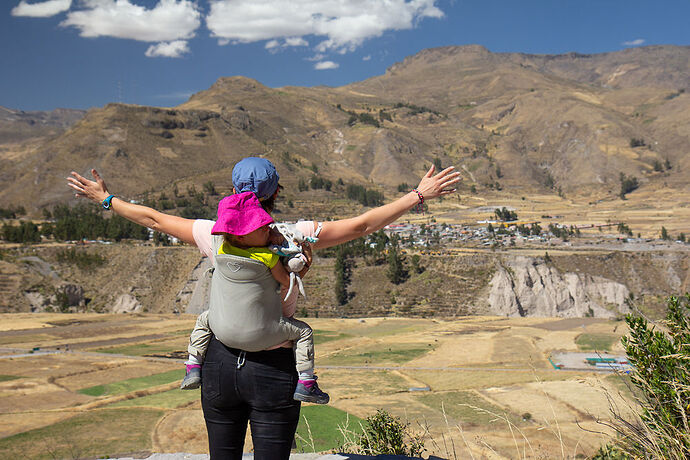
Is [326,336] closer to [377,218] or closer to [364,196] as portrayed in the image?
[377,218]

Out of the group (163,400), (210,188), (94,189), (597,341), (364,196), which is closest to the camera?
(94,189)

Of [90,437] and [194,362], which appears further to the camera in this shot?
[90,437]

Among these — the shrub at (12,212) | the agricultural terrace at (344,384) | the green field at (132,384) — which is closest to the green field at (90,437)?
the agricultural terrace at (344,384)

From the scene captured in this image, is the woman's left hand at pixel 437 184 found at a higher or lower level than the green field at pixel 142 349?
Answer: higher

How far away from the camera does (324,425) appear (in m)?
36.8

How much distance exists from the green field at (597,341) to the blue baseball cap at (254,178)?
61.8 meters

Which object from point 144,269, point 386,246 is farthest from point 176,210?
point 386,246

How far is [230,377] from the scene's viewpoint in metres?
4.93

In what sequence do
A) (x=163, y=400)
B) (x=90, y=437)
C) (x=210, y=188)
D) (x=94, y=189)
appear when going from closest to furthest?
(x=94, y=189), (x=90, y=437), (x=163, y=400), (x=210, y=188)

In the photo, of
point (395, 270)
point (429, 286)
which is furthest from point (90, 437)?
point (429, 286)

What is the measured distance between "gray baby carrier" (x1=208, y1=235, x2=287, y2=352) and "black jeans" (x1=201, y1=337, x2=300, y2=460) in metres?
0.21

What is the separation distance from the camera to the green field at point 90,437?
3016 centimetres

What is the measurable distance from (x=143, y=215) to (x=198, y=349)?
1668 millimetres

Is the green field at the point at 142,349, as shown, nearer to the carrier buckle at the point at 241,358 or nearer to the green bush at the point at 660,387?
the carrier buckle at the point at 241,358
